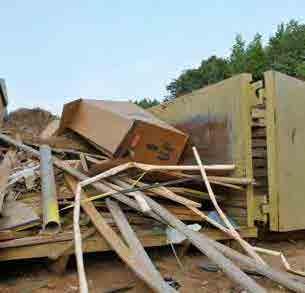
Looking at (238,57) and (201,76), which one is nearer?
(238,57)

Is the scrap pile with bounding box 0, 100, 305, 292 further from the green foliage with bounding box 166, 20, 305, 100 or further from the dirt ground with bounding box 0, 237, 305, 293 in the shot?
the green foliage with bounding box 166, 20, 305, 100

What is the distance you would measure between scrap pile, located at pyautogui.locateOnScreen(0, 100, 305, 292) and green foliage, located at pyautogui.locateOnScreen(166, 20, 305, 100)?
407 inches

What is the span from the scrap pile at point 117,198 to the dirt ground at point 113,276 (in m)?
0.19

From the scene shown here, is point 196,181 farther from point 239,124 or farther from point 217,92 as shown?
point 217,92

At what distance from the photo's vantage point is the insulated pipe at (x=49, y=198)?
251 centimetres

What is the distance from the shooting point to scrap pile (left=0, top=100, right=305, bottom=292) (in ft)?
7.85

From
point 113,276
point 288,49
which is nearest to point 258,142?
point 113,276

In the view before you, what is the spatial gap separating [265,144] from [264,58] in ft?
41.1

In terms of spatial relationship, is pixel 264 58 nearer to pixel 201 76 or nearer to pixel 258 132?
pixel 201 76

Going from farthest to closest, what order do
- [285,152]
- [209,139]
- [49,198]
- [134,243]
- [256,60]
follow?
[256,60], [209,139], [285,152], [49,198], [134,243]

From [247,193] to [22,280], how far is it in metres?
1.84

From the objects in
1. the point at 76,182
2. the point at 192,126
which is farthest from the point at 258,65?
the point at 76,182

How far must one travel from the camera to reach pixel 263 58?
1484cm

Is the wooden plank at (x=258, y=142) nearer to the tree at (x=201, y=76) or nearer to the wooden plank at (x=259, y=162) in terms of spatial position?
the wooden plank at (x=259, y=162)
